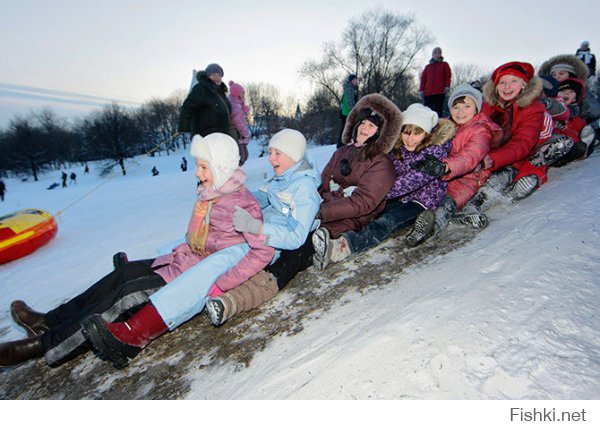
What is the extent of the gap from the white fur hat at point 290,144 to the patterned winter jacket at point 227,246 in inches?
18.4

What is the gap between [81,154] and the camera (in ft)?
178

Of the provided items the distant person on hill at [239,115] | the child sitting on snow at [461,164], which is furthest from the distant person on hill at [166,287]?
the distant person on hill at [239,115]

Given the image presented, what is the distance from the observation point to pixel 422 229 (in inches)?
107

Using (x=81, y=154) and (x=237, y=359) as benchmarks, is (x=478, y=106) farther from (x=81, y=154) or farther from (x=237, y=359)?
(x=81, y=154)

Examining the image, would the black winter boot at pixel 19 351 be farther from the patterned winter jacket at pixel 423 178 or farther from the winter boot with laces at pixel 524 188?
the winter boot with laces at pixel 524 188

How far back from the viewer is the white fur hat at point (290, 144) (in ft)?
8.68

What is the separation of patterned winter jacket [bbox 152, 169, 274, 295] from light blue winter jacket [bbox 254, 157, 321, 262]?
11cm

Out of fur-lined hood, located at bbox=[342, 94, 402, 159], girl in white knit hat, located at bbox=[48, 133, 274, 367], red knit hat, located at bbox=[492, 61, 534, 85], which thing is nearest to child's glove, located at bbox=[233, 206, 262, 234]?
girl in white knit hat, located at bbox=[48, 133, 274, 367]

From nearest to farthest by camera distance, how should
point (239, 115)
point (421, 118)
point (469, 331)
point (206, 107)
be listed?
point (469, 331)
point (421, 118)
point (206, 107)
point (239, 115)

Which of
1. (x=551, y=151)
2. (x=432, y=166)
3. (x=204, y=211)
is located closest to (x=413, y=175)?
(x=432, y=166)

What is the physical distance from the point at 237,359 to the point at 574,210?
3.05 m

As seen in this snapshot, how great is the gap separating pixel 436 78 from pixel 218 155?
8.51 m

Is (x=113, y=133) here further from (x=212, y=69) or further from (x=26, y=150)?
(x=212, y=69)

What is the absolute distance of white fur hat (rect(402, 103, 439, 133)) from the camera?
3039 millimetres
